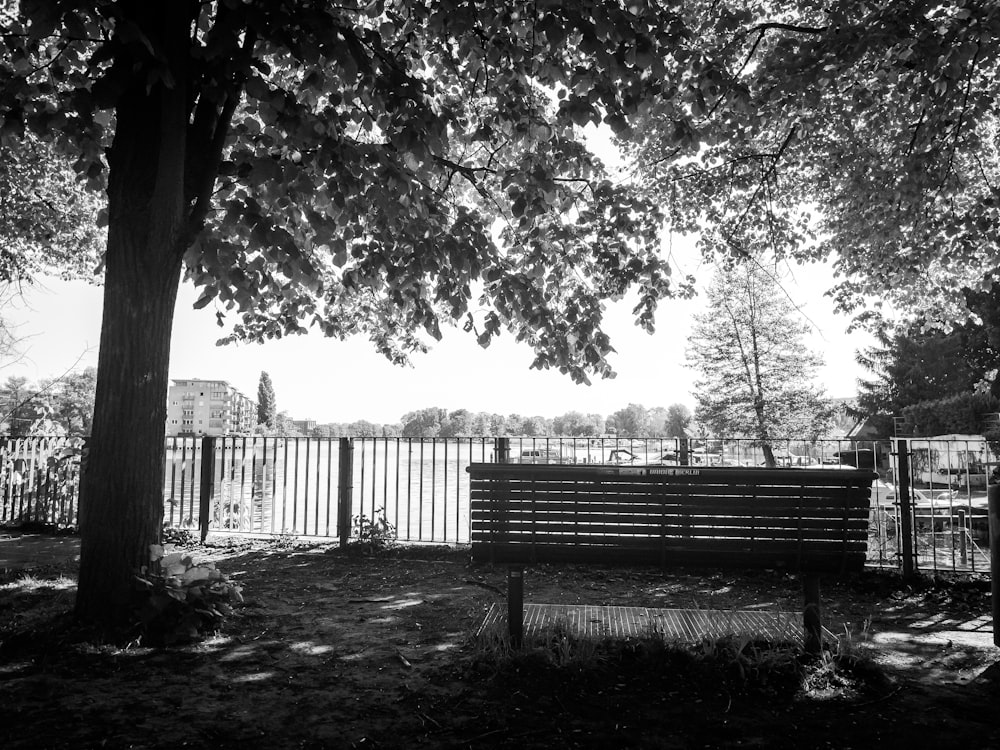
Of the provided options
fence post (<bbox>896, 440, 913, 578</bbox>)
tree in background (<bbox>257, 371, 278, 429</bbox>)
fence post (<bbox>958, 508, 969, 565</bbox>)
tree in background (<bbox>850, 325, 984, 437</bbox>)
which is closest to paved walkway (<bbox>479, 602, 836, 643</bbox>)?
fence post (<bbox>896, 440, 913, 578</bbox>)

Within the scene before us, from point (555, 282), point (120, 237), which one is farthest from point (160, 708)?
point (555, 282)

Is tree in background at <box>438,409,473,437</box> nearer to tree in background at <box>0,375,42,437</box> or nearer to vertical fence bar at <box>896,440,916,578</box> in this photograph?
tree in background at <box>0,375,42,437</box>

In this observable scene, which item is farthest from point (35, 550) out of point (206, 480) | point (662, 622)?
point (662, 622)

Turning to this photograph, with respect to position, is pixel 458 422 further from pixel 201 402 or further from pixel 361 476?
pixel 361 476

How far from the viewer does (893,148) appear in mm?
10719

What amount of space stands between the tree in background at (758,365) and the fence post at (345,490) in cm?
2503

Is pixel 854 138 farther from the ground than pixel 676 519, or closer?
farther from the ground

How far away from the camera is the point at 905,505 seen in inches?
271

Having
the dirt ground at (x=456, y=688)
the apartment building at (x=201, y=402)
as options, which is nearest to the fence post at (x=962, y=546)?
the dirt ground at (x=456, y=688)

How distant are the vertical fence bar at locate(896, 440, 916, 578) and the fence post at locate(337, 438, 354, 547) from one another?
252 inches

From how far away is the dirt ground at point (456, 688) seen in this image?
3.18 metres

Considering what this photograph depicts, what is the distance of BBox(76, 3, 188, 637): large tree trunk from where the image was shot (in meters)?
4.81

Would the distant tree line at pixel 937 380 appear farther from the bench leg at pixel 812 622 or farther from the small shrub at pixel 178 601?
the small shrub at pixel 178 601

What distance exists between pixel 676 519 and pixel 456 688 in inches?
74.2
